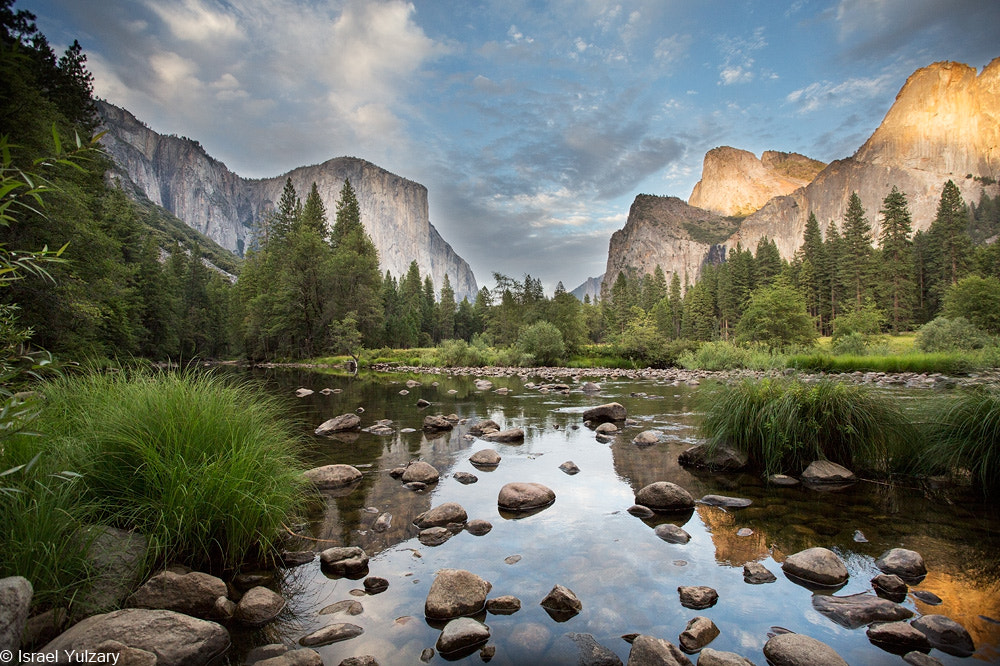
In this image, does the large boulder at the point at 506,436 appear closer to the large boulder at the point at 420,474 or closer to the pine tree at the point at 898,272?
the large boulder at the point at 420,474

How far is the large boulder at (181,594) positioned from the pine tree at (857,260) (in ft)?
237

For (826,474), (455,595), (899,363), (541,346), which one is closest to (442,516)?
(455,595)

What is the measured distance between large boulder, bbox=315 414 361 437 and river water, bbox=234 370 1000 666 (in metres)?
3.09

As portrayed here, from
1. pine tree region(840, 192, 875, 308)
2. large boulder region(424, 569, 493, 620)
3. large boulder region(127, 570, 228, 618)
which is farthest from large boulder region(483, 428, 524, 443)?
pine tree region(840, 192, 875, 308)

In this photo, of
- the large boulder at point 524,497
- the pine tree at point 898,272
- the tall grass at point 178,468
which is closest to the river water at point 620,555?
the large boulder at point 524,497

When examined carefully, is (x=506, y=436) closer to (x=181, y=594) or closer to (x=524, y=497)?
(x=524, y=497)

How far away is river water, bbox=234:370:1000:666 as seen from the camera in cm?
368

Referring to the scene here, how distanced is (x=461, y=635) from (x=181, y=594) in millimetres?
2411

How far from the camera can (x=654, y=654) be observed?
3.21 meters

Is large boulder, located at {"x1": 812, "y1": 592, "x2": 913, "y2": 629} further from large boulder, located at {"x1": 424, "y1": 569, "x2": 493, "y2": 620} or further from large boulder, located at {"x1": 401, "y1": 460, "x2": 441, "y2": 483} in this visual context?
large boulder, located at {"x1": 401, "y1": 460, "x2": 441, "y2": 483}

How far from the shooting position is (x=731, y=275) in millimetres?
74812

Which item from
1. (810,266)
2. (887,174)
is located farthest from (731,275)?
(887,174)

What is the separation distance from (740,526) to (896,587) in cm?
180

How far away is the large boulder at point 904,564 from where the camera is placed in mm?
4453
